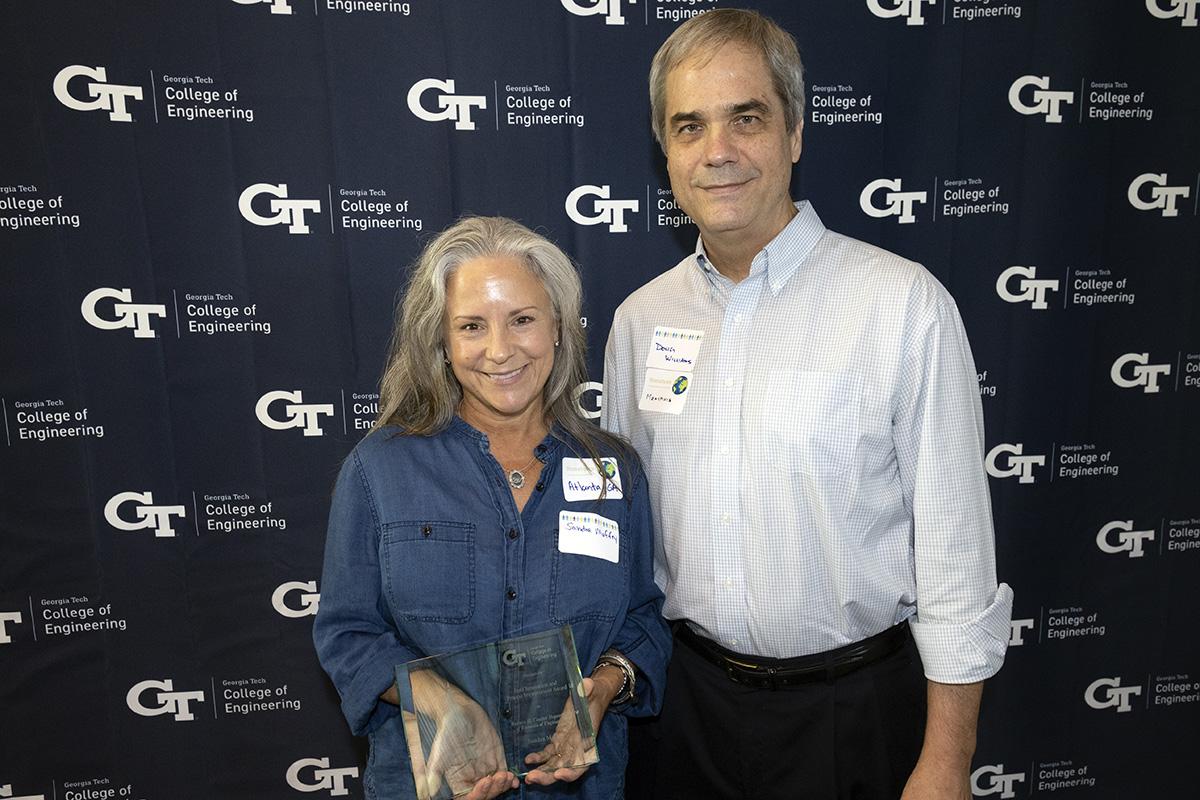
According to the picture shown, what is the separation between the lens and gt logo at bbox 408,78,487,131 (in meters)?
2.51

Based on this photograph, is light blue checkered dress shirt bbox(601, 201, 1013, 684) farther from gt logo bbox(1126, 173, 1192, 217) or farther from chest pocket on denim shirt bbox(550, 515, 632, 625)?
gt logo bbox(1126, 173, 1192, 217)

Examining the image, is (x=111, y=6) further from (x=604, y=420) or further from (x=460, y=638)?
(x=460, y=638)

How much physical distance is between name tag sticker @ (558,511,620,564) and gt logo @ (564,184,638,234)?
4.21 ft

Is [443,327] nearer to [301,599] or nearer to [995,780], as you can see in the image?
[301,599]

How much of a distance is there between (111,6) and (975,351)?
3.20 meters

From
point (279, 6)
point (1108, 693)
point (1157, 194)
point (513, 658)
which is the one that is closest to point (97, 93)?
point (279, 6)

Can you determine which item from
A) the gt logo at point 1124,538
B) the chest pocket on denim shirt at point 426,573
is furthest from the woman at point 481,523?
the gt logo at point 1124,538

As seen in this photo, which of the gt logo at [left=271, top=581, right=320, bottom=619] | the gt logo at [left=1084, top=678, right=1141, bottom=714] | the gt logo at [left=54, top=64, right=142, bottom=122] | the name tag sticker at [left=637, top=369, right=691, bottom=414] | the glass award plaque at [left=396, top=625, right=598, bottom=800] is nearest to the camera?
the glass award plaque at [left=396, top=625, right=598, bottom=800]

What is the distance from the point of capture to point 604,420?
2217 mm

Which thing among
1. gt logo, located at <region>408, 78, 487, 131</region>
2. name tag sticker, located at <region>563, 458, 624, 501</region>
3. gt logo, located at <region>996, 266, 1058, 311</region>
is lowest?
name tag sticker, located at <region>563, 458, 624, 501</region>

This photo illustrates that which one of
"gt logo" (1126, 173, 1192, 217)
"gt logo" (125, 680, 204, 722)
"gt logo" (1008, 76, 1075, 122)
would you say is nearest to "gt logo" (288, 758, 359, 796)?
"gt logo" (125, 680, 204, 722)

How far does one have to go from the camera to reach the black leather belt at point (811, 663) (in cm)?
173

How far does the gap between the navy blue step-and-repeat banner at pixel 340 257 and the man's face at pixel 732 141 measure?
2.95 feet

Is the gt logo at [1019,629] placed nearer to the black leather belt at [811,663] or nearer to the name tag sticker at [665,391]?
the black leather belt at [811,663]
